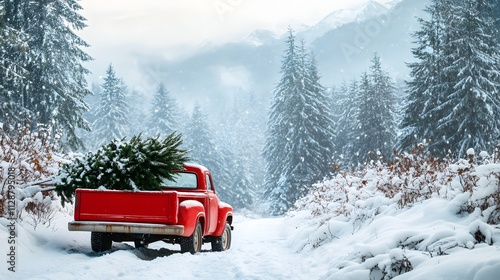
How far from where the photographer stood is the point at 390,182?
8961 millimetres

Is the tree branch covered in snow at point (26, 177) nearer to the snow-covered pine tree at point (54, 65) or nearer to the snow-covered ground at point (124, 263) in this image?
the snow-covered ground at point (124, 263)

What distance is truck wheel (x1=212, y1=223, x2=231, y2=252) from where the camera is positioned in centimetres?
962

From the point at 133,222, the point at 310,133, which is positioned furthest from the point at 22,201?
the point at 310,133

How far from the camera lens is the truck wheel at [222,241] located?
962 cm

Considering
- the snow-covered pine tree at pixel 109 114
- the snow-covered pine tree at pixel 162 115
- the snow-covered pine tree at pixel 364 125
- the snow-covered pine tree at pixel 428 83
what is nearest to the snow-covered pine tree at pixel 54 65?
the snow-covered pine tree at pixel 428 83

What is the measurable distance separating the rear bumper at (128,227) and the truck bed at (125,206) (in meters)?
0.11

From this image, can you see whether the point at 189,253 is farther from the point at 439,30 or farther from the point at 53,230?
the point at 439,30

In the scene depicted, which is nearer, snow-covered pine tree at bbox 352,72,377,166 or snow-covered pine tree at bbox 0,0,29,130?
snow-covered pine tree at bbox 0,0,29,130

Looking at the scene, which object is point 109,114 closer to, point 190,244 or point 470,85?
point 470,85

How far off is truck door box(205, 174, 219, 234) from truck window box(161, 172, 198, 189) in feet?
1.03

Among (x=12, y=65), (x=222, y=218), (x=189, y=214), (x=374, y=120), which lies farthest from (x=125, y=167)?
(x=374, y=120)

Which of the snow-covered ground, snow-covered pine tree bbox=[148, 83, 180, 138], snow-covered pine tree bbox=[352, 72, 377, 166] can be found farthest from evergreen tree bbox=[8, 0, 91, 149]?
snow-covered pine tree bbox=[148, 83, 180, 138]

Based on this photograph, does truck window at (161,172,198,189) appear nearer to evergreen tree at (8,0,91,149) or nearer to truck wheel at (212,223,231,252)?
truck wheel at (212,223,231,252)

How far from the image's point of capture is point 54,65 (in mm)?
23453
